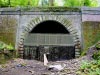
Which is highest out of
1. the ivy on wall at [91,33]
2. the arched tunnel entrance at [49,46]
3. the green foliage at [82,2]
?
the green foliage at [82,2]

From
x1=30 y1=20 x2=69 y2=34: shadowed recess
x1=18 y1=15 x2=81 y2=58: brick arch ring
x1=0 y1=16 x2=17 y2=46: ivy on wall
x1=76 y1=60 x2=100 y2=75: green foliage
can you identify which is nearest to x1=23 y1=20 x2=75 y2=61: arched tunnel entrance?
x1=18 y1=15 x2=81 y2=58: brick arch ring

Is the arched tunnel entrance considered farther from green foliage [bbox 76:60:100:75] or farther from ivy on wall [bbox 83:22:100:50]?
green foliage [bbox 76:60:100:75]

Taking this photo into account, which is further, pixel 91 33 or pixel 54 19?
pixel 54 19

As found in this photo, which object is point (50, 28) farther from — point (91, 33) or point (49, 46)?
point (91, 33)

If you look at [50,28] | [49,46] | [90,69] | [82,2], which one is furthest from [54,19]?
[82,2]

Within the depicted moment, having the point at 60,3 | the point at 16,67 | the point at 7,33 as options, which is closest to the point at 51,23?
the point at 7,33

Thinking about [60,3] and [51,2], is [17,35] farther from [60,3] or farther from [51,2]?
[60,3]

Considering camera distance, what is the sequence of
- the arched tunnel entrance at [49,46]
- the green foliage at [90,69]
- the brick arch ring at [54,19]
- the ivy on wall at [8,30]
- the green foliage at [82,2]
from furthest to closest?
1. the green foliage at [82,2]
2. the ivy on wall at [8,30]
3. the brick arch ring at [54,19]
4. the arched tunnel entrance at [49,46]
5. the green foliage at [90,69]

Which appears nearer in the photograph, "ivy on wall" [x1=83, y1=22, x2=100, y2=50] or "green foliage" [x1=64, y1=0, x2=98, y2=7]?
"ivy on wall" [x1=83, y1=22, x2=100, y2=50]

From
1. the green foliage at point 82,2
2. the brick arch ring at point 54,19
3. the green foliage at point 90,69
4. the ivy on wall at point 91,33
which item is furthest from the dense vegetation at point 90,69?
the green foliage at point 82,2

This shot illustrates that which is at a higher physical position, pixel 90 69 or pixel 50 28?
pixel 50 28

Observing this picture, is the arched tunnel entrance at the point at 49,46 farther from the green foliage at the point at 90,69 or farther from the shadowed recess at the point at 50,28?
the green foliage at the point at 90,69

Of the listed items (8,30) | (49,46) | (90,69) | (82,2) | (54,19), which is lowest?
(49,46)

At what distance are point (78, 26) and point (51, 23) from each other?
7.67 ft
